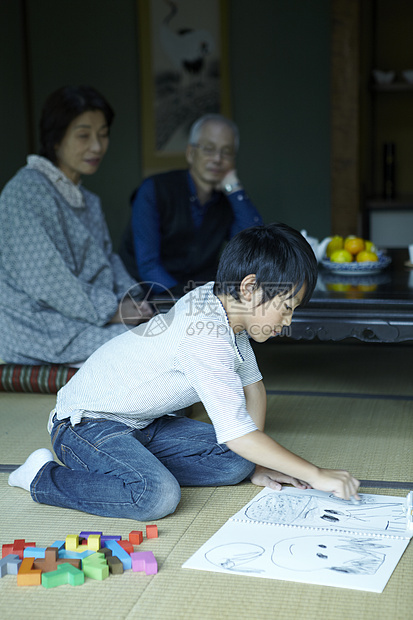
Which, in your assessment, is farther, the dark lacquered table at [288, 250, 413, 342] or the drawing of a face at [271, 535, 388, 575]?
the dark lacquered table at [288, 250, 413, 342]

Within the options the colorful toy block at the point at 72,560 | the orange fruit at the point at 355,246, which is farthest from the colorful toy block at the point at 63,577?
the orange fruit at the point at 355,246

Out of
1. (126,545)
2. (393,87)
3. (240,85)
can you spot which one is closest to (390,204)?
(393,87)

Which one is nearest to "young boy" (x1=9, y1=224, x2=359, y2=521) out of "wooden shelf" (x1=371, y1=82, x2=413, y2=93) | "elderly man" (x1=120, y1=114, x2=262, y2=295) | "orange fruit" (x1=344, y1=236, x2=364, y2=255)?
"orange fruit" (x1=344, y1=236, x2=364, y2=255)

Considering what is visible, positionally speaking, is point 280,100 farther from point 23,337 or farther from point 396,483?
point 396,483

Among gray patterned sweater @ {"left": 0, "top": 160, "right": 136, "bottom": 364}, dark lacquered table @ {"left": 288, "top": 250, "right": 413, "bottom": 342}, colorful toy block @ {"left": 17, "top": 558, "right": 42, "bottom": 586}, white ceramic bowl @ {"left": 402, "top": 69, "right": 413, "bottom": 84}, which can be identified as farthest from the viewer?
white ceramic bowl @ {"left": 402, "top": 69, "right": 413, "bottom": 84}

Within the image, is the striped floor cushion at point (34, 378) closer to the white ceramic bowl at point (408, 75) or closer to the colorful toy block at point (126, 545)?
the colorful toy block at point (126, 545)

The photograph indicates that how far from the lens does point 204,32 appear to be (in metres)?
5.08

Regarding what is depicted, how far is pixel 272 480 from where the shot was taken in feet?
6.35

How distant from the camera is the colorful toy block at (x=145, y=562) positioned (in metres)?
1.51

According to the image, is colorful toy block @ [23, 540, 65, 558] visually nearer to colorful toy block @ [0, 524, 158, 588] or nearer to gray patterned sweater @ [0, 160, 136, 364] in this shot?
colorful toy block @ [0, 524, 158, 588]

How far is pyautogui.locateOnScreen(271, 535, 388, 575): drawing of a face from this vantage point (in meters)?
1.48

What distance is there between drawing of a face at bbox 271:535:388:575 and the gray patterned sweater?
5.17ft

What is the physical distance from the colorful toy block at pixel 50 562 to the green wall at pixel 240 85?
3.78 metres

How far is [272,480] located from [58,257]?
1399 mm
